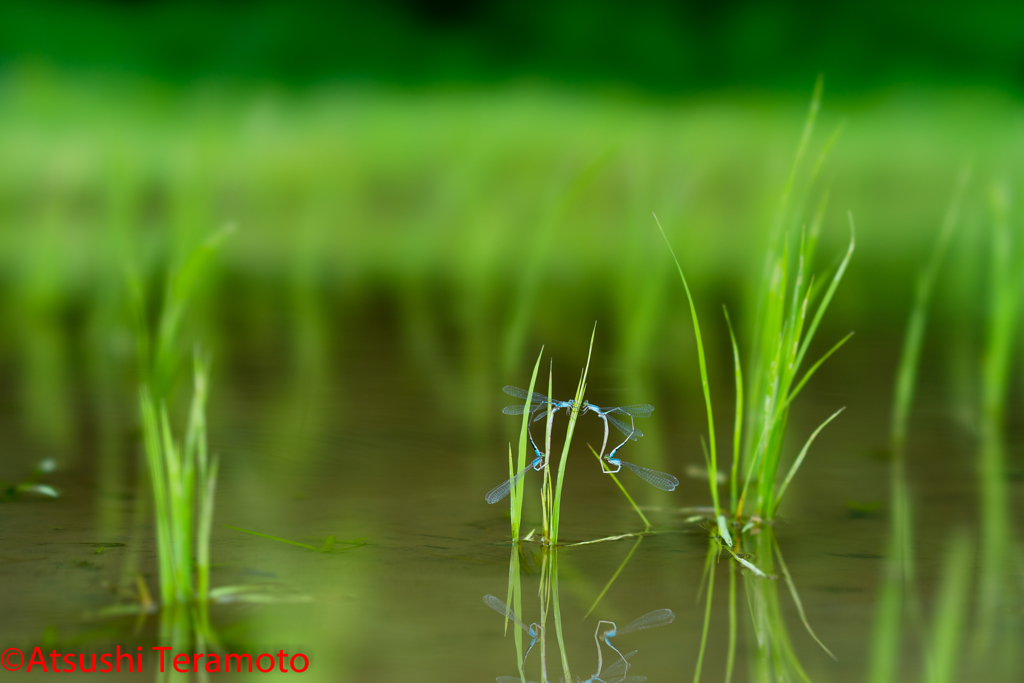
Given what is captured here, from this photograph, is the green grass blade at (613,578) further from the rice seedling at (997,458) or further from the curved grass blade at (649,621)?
the rice seedling at (997,458)

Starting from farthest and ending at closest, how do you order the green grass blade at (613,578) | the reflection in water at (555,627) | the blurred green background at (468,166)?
1. the blurred green background at (468,166)
2. the green grass blade at (613,578)
3. the reflection in water at (555,627)

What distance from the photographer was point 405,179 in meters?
4.42

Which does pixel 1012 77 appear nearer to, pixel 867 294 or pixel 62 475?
pixel 867 294

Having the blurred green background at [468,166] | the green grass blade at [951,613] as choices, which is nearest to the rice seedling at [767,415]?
the green grass blade at [951,613]

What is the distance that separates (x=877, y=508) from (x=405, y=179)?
358 cm

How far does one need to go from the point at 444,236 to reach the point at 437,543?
319 centimetres

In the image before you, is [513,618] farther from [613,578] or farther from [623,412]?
[623,412]

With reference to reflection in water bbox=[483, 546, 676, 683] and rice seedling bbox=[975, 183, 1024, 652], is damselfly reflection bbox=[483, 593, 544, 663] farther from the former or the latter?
rice seedling bbox=[975, 183, 1024, 652]

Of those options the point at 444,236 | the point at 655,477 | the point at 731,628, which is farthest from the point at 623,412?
the point at 444,236

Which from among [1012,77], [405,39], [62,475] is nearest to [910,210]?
[1012,77]

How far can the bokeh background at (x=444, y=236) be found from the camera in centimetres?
108

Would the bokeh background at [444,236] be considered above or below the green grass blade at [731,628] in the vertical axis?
above

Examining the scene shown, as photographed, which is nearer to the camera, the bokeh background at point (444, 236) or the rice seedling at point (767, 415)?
the rice seedling at point (767, 415)

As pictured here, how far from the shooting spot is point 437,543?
36.5 inches
